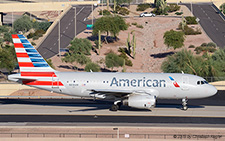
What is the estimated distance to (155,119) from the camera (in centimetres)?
3384

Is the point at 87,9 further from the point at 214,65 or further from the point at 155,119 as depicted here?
the point at 155,119

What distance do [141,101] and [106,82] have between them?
15.0 feet

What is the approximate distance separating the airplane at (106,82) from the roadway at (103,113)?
1.76 metres

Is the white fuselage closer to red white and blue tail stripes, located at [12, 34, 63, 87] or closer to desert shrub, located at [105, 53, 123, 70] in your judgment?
red white and blue tail stripes, located at [12, 34, 63, 87]

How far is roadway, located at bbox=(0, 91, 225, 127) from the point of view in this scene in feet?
108

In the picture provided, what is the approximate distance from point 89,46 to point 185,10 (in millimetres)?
58823

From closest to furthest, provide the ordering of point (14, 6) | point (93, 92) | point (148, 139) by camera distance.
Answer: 1. point (148, 139)
2. point (93, 92)
3. point (14, 6)

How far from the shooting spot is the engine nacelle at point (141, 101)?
116ft

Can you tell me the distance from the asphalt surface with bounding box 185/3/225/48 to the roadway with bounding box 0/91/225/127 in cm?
5817

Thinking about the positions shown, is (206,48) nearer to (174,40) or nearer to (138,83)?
(174,40)

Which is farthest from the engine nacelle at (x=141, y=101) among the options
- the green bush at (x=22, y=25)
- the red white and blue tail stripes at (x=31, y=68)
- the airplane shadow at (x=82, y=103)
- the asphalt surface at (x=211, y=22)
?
the green bush at (x=22, y=25)

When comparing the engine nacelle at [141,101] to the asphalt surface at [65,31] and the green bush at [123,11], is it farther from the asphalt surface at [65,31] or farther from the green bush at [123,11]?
the green bush at [123,11]

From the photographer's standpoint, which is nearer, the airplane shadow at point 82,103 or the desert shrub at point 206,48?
the airplane shadow at point 82,103

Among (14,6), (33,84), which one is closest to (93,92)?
(33,84)
